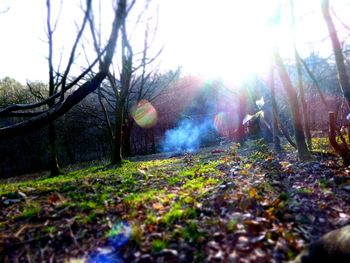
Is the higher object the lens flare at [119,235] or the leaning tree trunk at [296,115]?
the leaning tree trunk at [296,115]

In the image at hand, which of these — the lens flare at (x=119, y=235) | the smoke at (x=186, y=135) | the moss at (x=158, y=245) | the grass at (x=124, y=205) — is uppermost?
the smoke at (x=186, y=135)

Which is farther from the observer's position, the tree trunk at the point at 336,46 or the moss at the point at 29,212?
the tree trunk at the point at 336,46

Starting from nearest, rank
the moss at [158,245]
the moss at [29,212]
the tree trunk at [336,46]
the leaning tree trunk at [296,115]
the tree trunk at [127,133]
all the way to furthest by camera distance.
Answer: the moss at [158,245]
the moss at [29,212]
the tree trunk at [336,46]
the leaning tree trunk at [296,115]
the tree trunk at [127,133]

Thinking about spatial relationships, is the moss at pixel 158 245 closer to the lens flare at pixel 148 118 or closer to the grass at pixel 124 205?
the grass at pixel 124 205

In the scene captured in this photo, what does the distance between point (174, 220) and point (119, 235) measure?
2.44 ft

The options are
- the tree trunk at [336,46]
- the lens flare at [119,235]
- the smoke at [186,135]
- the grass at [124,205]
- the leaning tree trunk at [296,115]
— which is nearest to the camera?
the lens flare at [119,235]

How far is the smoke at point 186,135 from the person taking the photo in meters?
26.5

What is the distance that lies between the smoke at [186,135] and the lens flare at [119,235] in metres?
21.9

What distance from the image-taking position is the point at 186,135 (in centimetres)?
2792

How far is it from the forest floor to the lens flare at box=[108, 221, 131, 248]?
0.01m

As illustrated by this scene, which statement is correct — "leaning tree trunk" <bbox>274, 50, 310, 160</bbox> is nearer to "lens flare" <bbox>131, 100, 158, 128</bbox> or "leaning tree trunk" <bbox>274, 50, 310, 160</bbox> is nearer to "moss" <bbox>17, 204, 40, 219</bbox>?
"moss" <bbox>17, 204, 40, 219</bbox>

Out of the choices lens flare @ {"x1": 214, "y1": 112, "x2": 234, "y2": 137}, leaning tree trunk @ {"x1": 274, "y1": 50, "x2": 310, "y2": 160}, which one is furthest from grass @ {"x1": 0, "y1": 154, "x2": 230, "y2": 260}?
lens flare @ {"x1": 214, "y1": 112, "x2": 234, "y2": 137}

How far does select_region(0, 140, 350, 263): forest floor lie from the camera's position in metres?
3.25

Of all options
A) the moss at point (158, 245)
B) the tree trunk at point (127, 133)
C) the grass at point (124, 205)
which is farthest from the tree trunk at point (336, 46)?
the tree trunk at point (127, 133)
